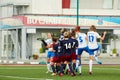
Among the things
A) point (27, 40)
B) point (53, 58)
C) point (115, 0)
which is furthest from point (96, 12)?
point (53, 58)

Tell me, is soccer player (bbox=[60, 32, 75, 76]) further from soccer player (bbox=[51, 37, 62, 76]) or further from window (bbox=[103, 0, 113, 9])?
window (bbox=[103, 0, 113, 9])

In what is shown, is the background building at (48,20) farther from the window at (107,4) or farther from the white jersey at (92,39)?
the white jersey at (92,39)

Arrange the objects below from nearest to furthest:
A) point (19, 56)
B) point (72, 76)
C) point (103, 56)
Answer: point (72, 76)
point (19, 56)
point (103, 56)

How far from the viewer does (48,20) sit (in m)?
57.4

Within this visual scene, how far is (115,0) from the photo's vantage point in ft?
203

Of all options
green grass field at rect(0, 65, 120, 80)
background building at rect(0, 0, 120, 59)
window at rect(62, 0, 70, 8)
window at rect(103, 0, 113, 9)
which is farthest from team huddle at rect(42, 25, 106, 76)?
window at rect(103, 0, 113, 9)

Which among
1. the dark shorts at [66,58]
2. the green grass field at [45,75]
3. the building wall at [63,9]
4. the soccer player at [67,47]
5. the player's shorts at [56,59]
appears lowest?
the green grass field at [45,75]

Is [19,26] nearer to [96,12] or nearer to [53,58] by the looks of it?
[96,12]

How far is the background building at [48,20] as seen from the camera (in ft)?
187

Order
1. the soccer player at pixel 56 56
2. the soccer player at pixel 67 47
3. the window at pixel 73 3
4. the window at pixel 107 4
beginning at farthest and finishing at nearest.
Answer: the window at pixel 107 4
the window at pixel 73 3
the soccer player at pixel 56 56
the soccer player at pixel 67 47

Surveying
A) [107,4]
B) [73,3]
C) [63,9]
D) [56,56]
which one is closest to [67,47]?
[56,56]

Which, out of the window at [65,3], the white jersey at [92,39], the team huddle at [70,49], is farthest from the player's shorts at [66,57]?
the window at [65,3]

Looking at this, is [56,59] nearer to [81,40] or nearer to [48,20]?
[81,40]

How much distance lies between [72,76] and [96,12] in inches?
1537
